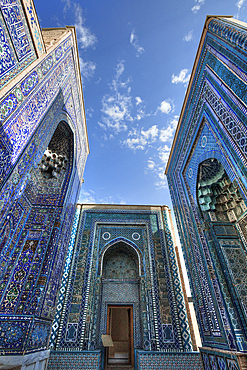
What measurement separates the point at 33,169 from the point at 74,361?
5150 millimetres

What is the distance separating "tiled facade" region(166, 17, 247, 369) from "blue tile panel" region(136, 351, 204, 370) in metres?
1.14

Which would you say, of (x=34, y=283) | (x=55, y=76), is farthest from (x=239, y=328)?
(x=55, y=76)

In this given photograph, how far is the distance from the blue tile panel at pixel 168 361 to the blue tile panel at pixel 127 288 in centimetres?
33

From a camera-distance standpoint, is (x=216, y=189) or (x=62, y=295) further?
(x=62, y=295)

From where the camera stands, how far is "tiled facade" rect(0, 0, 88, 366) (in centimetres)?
250

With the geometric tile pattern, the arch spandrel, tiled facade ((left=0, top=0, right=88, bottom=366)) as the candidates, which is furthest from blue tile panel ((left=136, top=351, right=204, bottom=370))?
tiled facade ((left=0, top=0, right=88, bottom=366))

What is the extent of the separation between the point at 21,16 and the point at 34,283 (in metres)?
4.38

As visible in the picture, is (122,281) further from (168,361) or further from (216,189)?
(216,189)

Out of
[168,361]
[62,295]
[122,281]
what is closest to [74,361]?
[62,295]

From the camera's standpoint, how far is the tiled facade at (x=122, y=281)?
224 inches

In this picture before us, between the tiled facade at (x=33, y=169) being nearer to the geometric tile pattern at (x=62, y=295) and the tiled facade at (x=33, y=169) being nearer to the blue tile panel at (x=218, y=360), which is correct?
the geometric tile pattern at (x=62, y=295)

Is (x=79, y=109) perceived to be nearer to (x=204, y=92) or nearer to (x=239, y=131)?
(x=204, y=92)

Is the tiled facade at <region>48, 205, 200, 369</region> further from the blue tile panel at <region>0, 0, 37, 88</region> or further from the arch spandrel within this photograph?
the blue tile panel at <region>0, 0, 37, 88</region>

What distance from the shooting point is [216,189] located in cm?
516
